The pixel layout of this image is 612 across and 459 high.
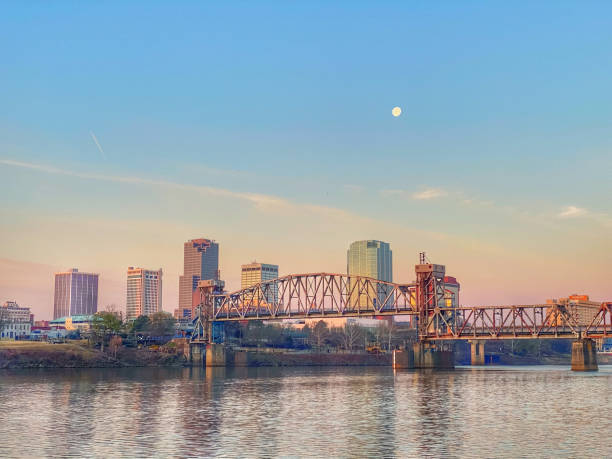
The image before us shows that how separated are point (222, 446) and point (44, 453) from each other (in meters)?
9.49

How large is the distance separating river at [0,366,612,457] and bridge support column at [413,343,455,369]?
9650 centimetres

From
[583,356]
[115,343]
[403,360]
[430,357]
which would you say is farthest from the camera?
[115,343]

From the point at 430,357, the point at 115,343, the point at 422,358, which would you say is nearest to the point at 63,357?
the point at 115,343

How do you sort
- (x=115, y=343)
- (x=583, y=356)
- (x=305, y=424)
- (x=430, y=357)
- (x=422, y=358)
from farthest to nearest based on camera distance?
(x=115, y=343), (x=430, y=357), (x=422, y=358), (x=583, y=356), (x=305, y=424)

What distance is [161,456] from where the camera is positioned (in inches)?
1549

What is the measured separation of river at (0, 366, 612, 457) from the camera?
136 feet

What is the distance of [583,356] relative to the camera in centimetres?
16962

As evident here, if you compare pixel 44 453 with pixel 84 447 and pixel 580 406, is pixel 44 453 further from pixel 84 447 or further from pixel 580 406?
pixel 580 406

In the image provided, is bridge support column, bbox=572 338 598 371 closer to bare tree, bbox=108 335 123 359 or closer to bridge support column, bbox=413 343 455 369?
bridge support column, bbox=413 343 455 369

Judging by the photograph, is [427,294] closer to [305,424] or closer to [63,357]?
[63,357]

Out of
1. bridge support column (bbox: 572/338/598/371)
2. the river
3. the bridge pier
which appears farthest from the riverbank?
bridge support column (bbox: 572/338/598/371)

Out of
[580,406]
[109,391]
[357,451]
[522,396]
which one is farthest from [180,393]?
[357,451]

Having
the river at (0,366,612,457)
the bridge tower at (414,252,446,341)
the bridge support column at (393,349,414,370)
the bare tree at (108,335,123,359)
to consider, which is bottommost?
the bridge support column at (393,349,414,370)

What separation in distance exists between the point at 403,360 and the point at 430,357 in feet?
21.5
